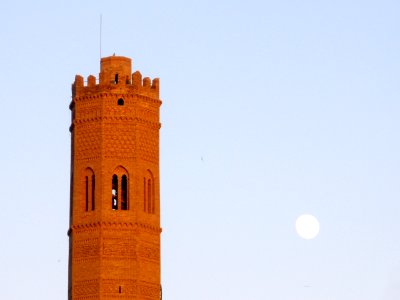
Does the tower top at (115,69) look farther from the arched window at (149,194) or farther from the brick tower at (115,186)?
the arched window at (149,194)

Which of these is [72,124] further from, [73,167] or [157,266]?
[157,266]

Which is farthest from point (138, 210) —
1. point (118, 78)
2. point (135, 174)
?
point (118, 78)

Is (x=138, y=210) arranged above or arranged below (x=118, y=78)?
below

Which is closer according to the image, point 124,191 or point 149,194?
point 124,191

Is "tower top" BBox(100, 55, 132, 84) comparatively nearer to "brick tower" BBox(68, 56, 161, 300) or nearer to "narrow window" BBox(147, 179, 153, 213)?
"brick tower" BBox(68, 56, 161, 300)

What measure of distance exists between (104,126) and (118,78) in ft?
9.49

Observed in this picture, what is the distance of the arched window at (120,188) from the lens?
285ft

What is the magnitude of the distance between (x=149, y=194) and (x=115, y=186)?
195cm

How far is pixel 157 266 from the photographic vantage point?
8675cm

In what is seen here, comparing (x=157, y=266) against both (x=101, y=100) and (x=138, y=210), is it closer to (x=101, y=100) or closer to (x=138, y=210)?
(x=138, y=210)

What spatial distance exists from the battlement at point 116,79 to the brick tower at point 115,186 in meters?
0.05

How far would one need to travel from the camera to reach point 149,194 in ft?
288

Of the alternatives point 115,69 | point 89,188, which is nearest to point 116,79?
point 115,69

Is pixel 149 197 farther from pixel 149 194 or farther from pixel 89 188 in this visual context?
pixel 89 188
